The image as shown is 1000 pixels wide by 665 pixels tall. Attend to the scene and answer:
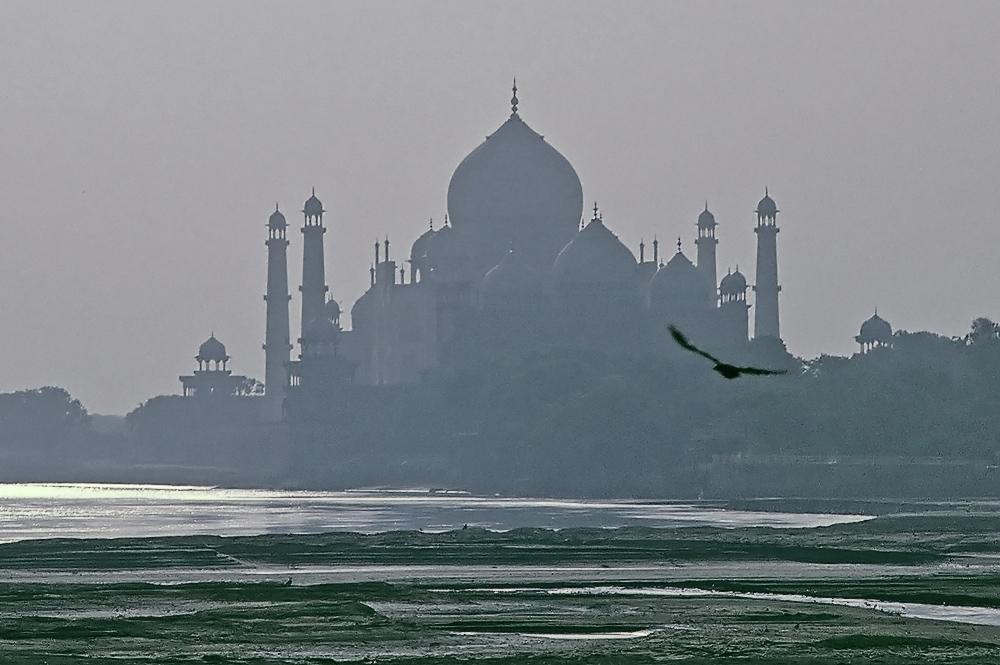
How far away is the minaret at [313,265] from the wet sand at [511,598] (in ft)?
236

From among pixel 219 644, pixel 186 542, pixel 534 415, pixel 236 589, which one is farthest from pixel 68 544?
pixel 534 415

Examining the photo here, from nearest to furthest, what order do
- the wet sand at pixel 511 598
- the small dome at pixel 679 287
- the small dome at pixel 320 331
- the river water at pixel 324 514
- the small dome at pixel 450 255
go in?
the wet sand at pixel 511 598 → the river water at pixel 324 514 → the small dome at pixel 679 287 → the small dome at pixel 450 255 → the small dome at pixel 320 331

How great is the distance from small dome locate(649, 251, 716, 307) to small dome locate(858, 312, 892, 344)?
723 centimetres

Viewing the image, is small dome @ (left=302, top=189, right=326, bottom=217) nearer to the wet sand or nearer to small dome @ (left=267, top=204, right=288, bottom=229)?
small dome @ (left=267, top=204, right=288, bottom=229)

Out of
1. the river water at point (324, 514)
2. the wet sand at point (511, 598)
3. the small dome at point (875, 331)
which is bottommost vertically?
the wet sand at point (511, 598)

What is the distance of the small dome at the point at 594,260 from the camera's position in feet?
374

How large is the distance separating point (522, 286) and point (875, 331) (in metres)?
15.6

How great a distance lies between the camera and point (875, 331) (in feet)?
377

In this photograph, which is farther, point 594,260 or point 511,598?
point 594,260

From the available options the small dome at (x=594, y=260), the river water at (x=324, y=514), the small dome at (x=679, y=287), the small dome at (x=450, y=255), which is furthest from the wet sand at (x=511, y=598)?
the small dome at (x=450, y=255)

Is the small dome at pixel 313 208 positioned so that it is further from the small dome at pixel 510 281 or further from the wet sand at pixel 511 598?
the wet sand at pixel 511 598

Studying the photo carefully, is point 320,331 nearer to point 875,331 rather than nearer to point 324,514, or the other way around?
point 875,331

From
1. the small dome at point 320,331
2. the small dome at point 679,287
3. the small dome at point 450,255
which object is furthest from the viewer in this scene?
the small dome at point 320,331

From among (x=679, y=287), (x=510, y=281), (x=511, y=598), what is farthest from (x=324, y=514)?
(x=679, y=287)
